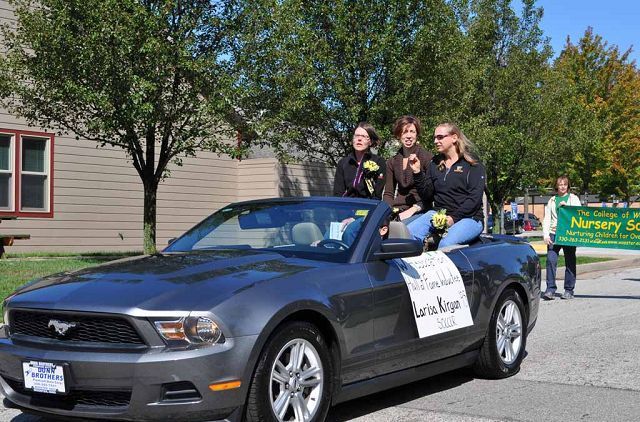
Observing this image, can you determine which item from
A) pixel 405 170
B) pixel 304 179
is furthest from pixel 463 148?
pixel 304 179

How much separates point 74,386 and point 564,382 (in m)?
3.90

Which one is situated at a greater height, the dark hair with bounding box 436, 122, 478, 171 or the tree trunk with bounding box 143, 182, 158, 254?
the dark hair with bounding box 436, 122, 478, 171

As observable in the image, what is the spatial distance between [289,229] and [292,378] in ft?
4.17

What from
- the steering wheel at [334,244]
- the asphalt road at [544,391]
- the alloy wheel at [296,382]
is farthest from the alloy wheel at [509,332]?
the alloy wheel at [296,382]

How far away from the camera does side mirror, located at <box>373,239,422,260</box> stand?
5.03 m

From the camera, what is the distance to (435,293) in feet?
17.8

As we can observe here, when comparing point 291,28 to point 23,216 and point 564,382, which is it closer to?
point 23,216

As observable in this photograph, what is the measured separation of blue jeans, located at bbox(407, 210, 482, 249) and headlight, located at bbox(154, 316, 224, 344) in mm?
2877

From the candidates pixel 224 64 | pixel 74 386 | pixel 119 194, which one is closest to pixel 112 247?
pixel 119 194

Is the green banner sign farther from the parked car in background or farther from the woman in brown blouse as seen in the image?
the parked car in background

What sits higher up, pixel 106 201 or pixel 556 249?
pixel 106 201

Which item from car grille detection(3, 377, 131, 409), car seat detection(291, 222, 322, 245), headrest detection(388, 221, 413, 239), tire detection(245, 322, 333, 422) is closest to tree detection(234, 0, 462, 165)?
headrest detection(388, 221, 413, 239)

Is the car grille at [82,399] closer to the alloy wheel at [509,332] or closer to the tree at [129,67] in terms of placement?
the alloy wheel at [509,332]

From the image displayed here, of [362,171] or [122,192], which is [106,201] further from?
[362,171]
